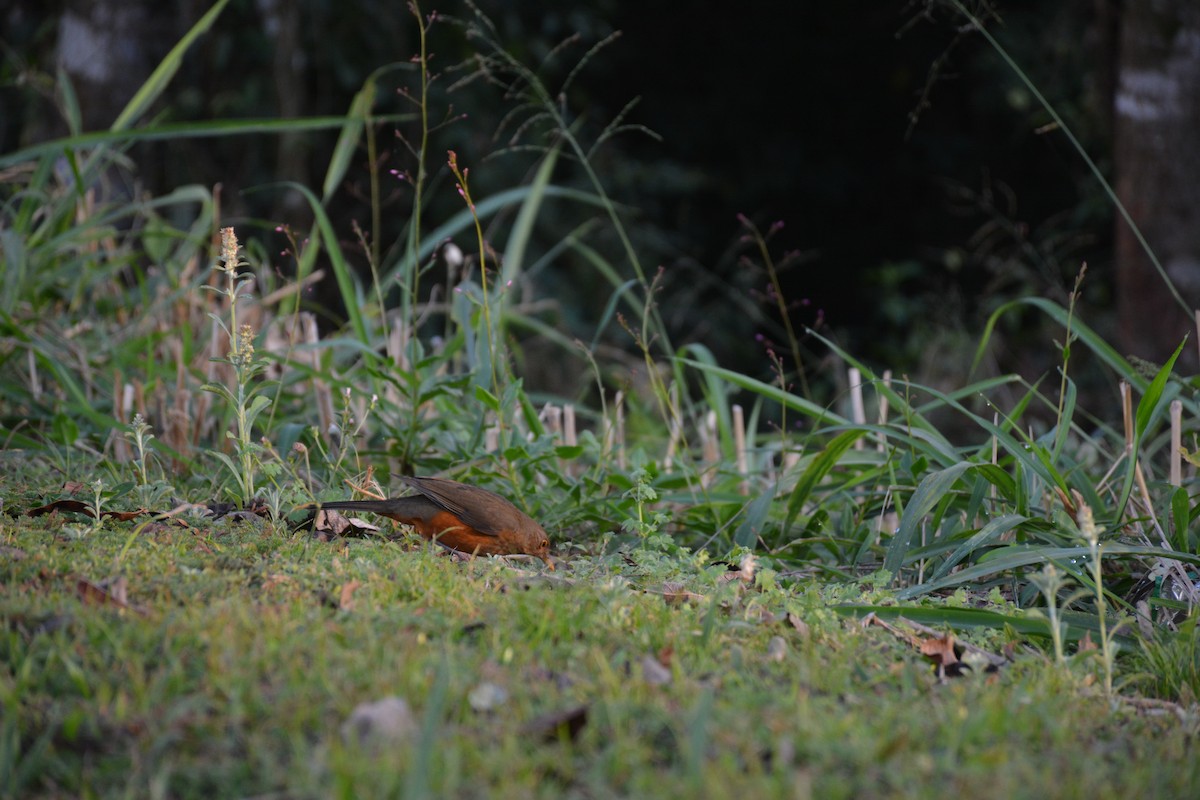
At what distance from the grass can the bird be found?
0.27 feet

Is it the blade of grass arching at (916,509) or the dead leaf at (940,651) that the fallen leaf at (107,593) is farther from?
the blade of grass arching at (916,509)

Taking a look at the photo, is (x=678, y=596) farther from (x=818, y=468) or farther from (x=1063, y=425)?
(x=1063, y=425)

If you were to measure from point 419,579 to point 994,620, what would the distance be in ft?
3.98

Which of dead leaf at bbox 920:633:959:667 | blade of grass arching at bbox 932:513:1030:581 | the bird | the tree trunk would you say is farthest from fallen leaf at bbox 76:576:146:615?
the tree trunk

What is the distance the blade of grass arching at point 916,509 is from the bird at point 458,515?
0.85m

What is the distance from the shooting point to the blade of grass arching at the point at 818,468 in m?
3.02

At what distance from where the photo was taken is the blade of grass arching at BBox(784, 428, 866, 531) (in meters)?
3.02

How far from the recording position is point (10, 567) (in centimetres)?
207

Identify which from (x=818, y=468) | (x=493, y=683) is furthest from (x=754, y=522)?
(x=493, y=683)

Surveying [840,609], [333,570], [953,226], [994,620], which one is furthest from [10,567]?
[953,226]

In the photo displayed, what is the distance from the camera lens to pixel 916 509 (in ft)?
8.89

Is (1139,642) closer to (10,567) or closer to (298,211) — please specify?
(10,567)

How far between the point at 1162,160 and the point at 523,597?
4.70 meters

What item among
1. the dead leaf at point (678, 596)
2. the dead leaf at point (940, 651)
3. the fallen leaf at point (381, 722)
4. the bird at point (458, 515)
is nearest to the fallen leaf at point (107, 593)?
the fallen leaf at point (381, 722)
